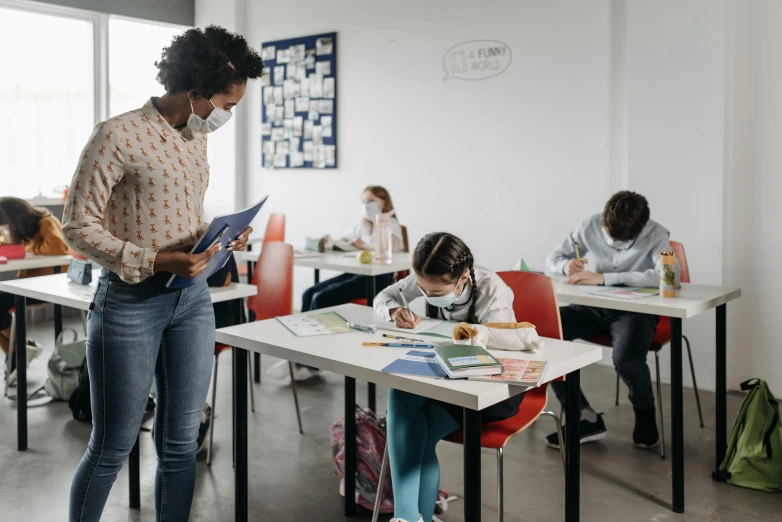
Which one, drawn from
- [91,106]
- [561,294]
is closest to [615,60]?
[561,294]

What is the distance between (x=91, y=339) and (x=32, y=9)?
15.7 feet

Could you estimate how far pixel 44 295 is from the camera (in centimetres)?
267

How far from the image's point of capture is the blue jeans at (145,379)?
166 cm

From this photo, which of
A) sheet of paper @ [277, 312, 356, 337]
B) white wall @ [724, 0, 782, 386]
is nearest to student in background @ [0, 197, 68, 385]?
sheet of paper @ [277, 312, 356, 337]

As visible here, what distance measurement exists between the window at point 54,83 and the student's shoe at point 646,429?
472 centimetres

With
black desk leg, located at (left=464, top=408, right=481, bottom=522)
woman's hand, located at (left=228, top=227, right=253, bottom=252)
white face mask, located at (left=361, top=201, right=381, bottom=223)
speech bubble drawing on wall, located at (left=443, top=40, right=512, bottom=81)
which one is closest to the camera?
black desk leg, located at (left=464, top=408, right=481, bottom=522)

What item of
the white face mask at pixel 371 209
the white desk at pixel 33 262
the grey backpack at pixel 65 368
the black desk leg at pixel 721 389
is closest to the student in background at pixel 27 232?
the white desk at pixel 33 262

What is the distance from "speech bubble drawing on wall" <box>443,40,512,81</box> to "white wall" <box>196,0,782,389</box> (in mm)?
59

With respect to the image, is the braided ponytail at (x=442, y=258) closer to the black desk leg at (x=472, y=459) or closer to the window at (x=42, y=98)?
the black desk leg at (x=472, y=459)

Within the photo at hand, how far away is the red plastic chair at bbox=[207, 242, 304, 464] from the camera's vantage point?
10.2 ft

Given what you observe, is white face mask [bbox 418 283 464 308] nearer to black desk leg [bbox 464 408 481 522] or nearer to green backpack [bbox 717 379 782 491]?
black desk leg [bbox 464 408 481 522]

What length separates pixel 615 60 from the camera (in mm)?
3992

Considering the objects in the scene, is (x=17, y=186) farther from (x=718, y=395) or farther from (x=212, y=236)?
(x=718, y=395)

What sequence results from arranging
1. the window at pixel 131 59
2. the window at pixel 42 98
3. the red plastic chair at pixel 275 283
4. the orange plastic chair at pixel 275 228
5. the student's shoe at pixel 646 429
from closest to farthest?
the student's shoe at pixel 646 429
the red plastic chair at pixel 275 283
the orange plastic chair at pixel 275 228
the window at pixel 42 98
the window at pixel 131 59
